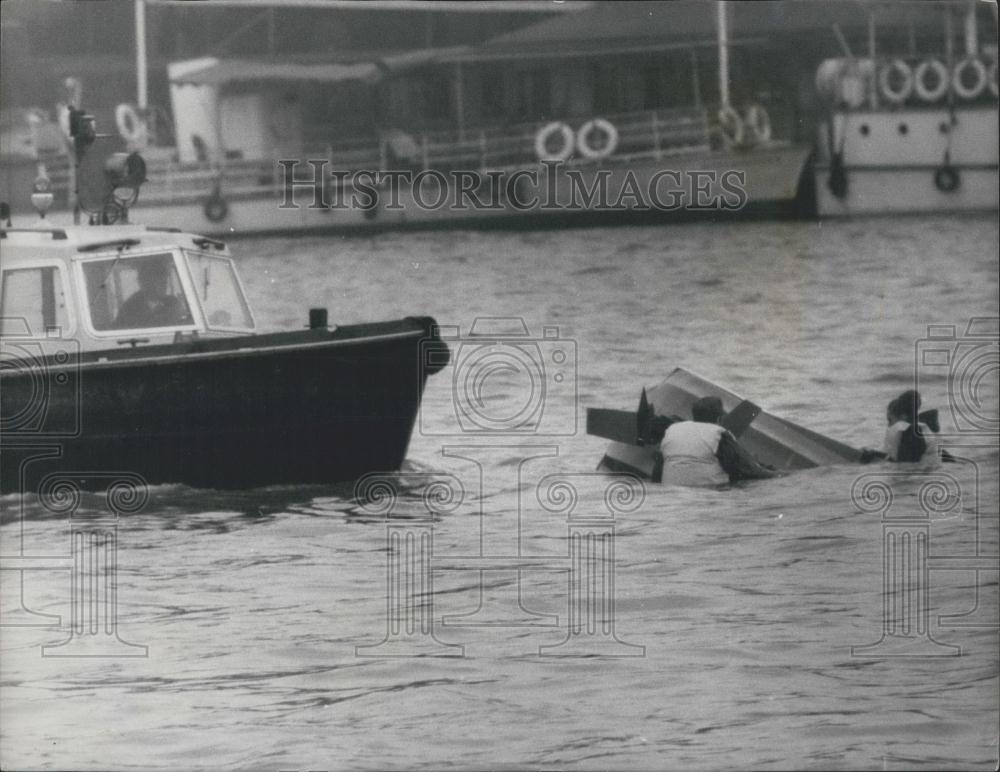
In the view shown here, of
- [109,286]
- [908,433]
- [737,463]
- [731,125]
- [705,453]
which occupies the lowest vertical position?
[737,463]

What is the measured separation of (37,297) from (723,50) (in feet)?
14.1

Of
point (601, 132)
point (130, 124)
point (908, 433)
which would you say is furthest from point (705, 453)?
point (130, 124)

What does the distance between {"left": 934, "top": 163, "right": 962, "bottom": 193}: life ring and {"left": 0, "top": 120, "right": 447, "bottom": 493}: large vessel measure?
9.80ft

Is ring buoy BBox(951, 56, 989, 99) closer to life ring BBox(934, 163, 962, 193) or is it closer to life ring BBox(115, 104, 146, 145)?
life ring BBox(934, 163, 962, 193)

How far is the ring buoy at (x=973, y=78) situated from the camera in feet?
31.7

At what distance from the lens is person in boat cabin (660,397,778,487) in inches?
406

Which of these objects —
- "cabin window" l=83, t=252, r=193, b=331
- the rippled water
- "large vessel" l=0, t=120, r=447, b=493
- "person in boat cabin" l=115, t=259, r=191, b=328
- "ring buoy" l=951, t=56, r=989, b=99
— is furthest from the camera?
"person in boat cabin" l=115, t=259, r=191, b=328

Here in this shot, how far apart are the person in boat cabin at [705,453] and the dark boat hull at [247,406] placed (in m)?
1.44

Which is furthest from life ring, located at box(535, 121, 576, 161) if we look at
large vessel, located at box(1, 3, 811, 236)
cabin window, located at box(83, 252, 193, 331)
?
cabin window, located at box(83, 252, 193, 331)

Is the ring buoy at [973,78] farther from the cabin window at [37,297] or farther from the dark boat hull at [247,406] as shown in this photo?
the cabin window at [37,297]

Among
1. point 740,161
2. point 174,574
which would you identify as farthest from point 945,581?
point 174,574

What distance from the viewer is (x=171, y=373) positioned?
35.3 ft

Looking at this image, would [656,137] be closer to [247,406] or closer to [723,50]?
[723,50]

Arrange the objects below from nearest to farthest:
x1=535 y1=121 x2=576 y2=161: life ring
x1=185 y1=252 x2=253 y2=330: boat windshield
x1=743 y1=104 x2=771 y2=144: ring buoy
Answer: x1=535 y1=121 x2=576 y2=161: life ring
x1=743 y1=104 x2=771 y2=144: ring buoy
x1=185 y1=252 x2=253 y2=330: boat windshield
